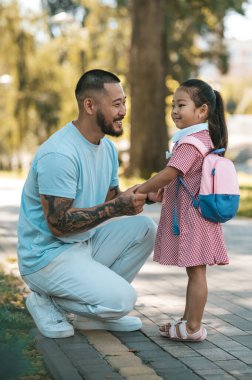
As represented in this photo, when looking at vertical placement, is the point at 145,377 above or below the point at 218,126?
below

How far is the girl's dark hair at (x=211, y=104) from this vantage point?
17.5 ft

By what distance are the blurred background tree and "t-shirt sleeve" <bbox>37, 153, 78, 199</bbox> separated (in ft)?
56.2

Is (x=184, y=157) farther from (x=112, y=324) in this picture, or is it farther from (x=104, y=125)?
(x=112, y=324)

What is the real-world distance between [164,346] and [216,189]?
961 millimetres

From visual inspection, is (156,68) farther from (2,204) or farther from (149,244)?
(149,244)

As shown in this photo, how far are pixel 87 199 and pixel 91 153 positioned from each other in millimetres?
285

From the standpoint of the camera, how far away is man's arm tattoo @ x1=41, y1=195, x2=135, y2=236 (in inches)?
210

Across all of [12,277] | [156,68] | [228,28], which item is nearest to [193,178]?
[12,277]

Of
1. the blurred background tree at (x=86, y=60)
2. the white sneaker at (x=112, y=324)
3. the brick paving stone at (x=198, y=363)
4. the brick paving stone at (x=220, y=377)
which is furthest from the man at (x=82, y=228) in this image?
the blurred background tree at (x=86, y=60)

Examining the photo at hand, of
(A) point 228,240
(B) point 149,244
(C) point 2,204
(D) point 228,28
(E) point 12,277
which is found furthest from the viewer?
(D) point 228,28

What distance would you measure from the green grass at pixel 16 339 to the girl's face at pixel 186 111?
153cm

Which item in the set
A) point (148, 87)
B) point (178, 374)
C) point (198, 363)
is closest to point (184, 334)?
point (198, 363)

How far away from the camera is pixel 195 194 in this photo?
5359mm

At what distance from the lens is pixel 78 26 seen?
3497cm
